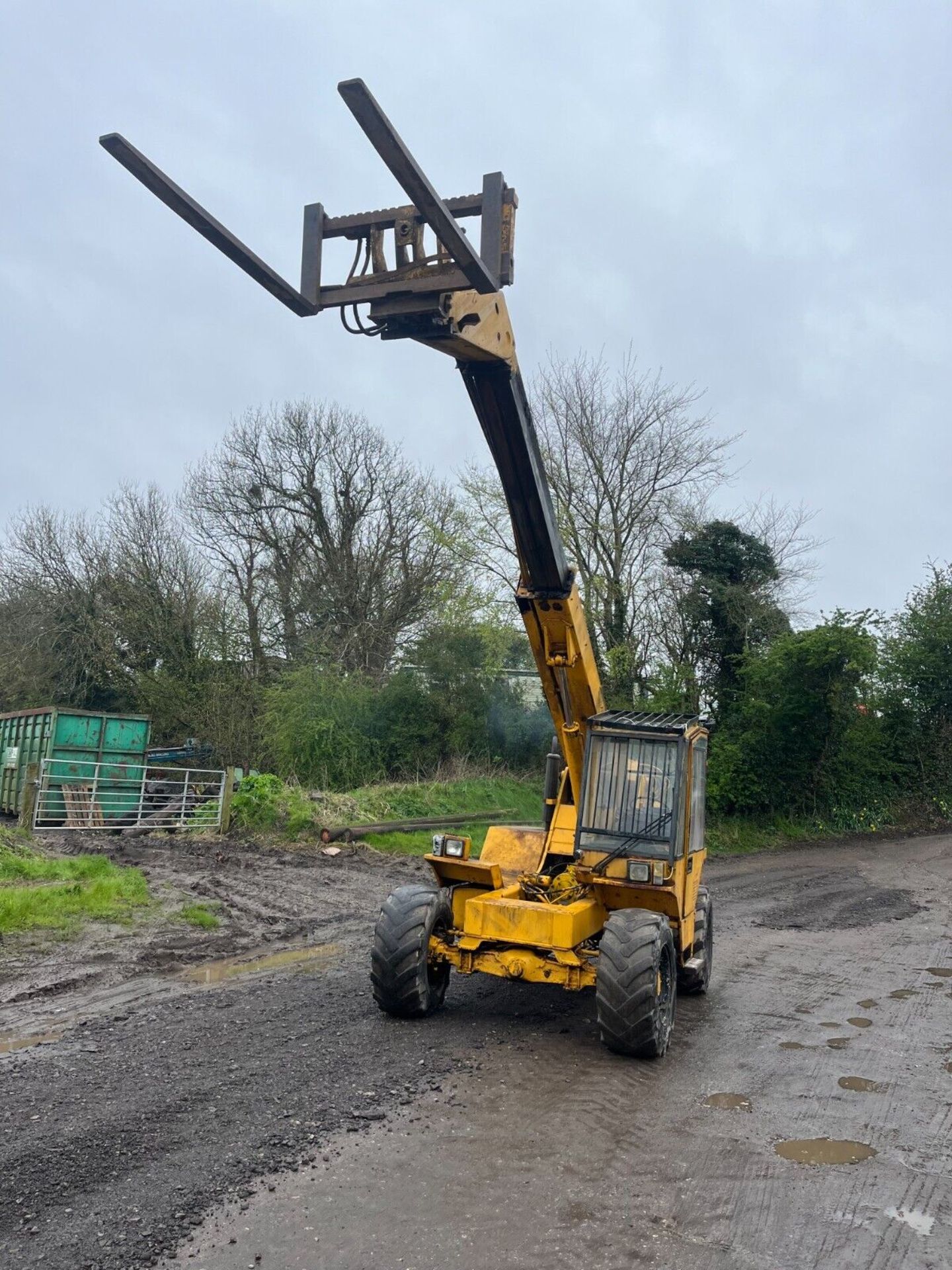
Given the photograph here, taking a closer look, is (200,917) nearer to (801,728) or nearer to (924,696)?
(801,728)

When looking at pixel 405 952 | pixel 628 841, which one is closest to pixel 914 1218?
pixel 628 841

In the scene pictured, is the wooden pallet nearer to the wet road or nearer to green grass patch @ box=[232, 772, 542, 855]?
green grass patch @ box=[232, 772, 542, 855]

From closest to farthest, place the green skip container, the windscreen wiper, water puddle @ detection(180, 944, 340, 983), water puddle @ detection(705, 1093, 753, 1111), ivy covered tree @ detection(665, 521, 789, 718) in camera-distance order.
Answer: water puddle @ detection(705, 1093, 753, 1111)
the windscreen wiper
water puddle @ detection(180, 944, 340, 983)
the green skip container
ivy covered tree @ detection(665, 521, 789, 718)

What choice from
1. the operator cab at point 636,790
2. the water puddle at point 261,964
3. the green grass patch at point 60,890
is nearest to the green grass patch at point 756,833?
the water puddle at point 261,964

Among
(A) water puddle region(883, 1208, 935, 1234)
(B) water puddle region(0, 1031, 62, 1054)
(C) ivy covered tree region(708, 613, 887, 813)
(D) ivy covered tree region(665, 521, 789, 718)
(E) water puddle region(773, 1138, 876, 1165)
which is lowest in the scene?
(B) water puddle region(0, 1031, 62, 1054)

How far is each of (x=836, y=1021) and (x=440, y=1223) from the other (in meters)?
4.82

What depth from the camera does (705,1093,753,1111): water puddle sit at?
586 cm

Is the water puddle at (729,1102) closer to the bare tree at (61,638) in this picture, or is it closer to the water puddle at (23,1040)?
the water puddle at (23,1040)

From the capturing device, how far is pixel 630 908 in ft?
23.6

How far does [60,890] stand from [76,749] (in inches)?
359

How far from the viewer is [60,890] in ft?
36.5

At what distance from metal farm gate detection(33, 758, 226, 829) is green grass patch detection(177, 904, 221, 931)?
7.38 metres

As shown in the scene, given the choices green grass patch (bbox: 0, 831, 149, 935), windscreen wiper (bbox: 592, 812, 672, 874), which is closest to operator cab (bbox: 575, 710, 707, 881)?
windscreen wiper (bbox: 592, 812, 672, 874)

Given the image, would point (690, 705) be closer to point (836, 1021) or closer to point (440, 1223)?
point (836, 1021)
